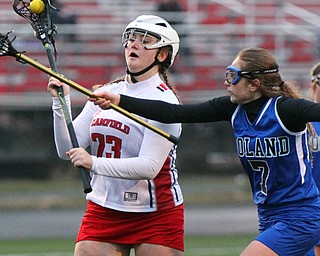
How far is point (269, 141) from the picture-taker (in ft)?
19.4

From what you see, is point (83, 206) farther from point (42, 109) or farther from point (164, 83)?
point (164, 83)

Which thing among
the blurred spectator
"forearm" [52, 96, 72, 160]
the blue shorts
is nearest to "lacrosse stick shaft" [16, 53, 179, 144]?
"forearm" [52, 96, 72, 160]

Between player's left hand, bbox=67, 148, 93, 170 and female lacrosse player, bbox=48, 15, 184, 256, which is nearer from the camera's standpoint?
player's left hand, bbox=67, 148, 93, 170

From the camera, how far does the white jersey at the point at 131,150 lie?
236 inches

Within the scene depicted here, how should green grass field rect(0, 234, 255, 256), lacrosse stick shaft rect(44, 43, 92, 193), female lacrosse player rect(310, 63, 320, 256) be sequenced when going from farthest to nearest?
green grass field rect(0, 234, 255, 256), female lacrosse player rect(310, 63, 320, 256), lacrosse stick shaft rect(44, 43, 92, 193)

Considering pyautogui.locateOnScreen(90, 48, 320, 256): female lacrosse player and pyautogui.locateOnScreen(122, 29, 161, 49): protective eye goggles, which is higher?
pyautogui.locateOnScreen(122, 29, 161, 49): protective eye goggles

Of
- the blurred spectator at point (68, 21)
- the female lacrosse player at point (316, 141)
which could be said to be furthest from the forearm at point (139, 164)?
the blurred spectator at point (68, 21)

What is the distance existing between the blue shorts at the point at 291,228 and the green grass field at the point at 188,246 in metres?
4.41

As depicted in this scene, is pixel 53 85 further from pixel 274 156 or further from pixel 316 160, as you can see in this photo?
pixel 316 160

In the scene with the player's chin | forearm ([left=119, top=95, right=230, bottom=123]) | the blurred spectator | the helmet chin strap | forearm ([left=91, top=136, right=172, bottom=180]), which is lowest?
forearm ([left=91, top=136, right=172, bottom=180])

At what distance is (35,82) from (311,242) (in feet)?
37.5

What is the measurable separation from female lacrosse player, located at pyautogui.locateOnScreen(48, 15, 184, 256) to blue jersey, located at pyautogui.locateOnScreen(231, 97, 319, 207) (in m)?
0.48

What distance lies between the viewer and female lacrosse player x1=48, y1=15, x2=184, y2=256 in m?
6.09

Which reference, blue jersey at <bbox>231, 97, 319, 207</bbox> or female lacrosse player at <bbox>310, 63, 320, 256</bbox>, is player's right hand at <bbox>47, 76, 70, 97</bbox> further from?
female lacrosse player at <bbox>310, 63, 320, 256</bbox>
